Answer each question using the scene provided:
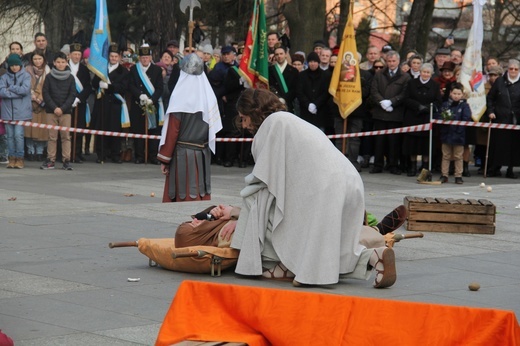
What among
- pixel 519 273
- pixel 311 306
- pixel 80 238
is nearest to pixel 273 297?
pixel 311 306

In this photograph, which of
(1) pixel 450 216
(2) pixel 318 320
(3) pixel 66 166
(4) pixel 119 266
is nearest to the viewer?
(2) pixel 318 320

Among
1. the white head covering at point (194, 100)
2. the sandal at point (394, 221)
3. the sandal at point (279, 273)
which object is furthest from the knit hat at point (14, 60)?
the sandal at point (279, 273)

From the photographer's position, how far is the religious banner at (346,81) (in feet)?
62.4

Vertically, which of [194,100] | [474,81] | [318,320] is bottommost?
[318,320]

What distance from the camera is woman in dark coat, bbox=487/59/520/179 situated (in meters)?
19.1

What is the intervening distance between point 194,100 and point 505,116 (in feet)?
27.2

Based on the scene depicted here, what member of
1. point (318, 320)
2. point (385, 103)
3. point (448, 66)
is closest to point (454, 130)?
point (385, 103)

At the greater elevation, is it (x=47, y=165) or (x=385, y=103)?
(x=385, y=103)

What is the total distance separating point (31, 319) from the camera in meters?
7.12

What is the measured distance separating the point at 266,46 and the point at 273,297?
13.4 metres

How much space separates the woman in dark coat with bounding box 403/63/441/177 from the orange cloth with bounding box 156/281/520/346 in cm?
1267

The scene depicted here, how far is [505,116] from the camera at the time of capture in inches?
757

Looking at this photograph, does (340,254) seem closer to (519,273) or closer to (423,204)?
(519,273)

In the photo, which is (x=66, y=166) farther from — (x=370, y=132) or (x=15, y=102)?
(x=370, y=132)
